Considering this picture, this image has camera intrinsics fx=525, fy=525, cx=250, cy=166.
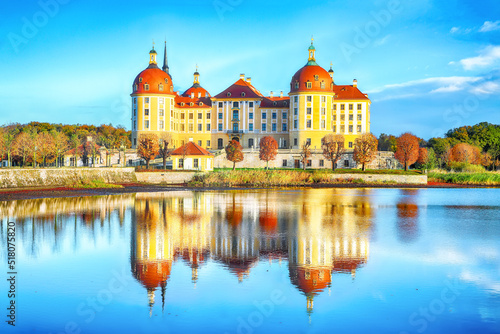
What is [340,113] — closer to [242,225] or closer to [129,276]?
[242,225]

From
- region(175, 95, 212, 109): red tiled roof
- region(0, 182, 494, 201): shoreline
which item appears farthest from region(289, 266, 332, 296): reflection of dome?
region(175, 95, 212, 109): red tiled roof

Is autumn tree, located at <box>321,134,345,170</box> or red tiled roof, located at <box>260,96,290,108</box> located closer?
autumn tree, located at <box>321,134,345,170</box>

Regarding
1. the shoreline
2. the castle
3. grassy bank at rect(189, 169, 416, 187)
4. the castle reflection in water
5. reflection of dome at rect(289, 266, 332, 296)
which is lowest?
reflection of dome at rect(289, 266, 332, 296)

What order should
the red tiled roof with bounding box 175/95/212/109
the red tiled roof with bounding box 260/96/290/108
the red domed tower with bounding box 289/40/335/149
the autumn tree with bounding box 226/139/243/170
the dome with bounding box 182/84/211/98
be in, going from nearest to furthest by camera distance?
the autumn tree with bounding box 226/139/243/170, the red domed tower with bounding box 289/40/335/149, the red tiled roof with bounding box 260/96/290/108, the red tiled roof with bounding box 175/95/212/109, the dome with bounding box 182/84/211/98

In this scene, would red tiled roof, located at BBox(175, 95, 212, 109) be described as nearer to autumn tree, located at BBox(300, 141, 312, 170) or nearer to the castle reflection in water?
autumn tree, located at BBox(300, 141, 312, 170)

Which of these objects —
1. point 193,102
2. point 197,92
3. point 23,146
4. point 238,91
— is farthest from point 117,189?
point 197,92

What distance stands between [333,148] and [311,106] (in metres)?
12.9

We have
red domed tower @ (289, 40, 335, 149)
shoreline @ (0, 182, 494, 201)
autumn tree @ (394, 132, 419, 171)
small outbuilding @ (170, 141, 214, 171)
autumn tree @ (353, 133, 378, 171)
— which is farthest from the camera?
red domed tower @ (289, 40, 335, 149)

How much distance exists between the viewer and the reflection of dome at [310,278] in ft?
37.4

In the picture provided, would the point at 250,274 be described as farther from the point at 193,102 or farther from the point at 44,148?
A: the point at 193,102

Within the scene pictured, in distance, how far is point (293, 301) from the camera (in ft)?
34.8

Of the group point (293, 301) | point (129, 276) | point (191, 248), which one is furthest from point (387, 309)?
point (191, 248)

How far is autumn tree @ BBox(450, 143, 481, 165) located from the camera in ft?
221

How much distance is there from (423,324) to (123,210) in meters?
18.5
